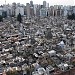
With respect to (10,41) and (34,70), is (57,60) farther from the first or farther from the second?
(10,41)

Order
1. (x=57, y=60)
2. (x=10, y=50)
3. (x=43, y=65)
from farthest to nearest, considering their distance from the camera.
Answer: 1. (x=10, y=50)
2. (x=57, y=60)
3. (x=43, y=65)

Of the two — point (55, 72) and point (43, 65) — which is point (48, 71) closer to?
point (55, 72)

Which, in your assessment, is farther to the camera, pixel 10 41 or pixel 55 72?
pixel 10 41

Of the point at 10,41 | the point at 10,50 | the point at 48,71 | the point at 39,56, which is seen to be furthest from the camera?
the point at 10,41

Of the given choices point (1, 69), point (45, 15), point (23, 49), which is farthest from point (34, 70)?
point (45, 15)

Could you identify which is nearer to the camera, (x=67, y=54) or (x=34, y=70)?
(x=34, y=70)

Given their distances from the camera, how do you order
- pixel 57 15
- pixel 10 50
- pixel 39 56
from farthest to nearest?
pixel 57 15 → pixel 10 50 → pixel 39 56

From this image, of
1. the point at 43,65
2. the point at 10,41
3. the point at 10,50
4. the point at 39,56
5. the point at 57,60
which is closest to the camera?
the point at 43,65

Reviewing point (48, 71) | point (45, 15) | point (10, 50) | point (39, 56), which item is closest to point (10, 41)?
point (10, 50)

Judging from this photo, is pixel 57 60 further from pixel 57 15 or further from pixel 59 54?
pixel 57 15
